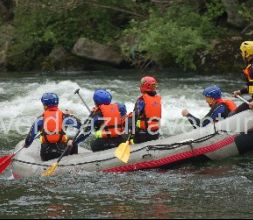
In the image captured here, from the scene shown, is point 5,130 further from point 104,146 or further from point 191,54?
point 191,54

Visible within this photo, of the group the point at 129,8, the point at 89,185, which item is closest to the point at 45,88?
the point at 129,8

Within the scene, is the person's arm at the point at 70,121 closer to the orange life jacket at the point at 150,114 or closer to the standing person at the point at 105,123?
the standing person at the point at 105,123

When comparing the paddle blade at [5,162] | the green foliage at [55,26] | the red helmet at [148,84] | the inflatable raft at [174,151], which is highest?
the green foliage at [55,26]

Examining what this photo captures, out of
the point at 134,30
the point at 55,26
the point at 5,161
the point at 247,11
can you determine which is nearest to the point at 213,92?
the point at 5,161

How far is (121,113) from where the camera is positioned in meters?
8.52

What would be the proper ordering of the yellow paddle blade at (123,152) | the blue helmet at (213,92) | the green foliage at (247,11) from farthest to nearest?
the green foliage at (247,11)
the blue helmet at (213,92)
the yellow paddle blade at (123,152)

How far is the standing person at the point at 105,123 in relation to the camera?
8.19 m

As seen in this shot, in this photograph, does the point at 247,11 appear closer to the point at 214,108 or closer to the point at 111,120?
the point at 214,108

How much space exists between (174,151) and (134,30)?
1032 centimetres

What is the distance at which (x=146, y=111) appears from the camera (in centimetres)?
834

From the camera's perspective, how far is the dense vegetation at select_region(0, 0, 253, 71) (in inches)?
684

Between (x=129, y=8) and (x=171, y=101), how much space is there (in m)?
7.46

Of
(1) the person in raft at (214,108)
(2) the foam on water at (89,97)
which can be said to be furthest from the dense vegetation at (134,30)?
(1) the person in raft at (214,108)

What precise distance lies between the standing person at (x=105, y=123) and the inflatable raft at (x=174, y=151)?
0.29 meters
